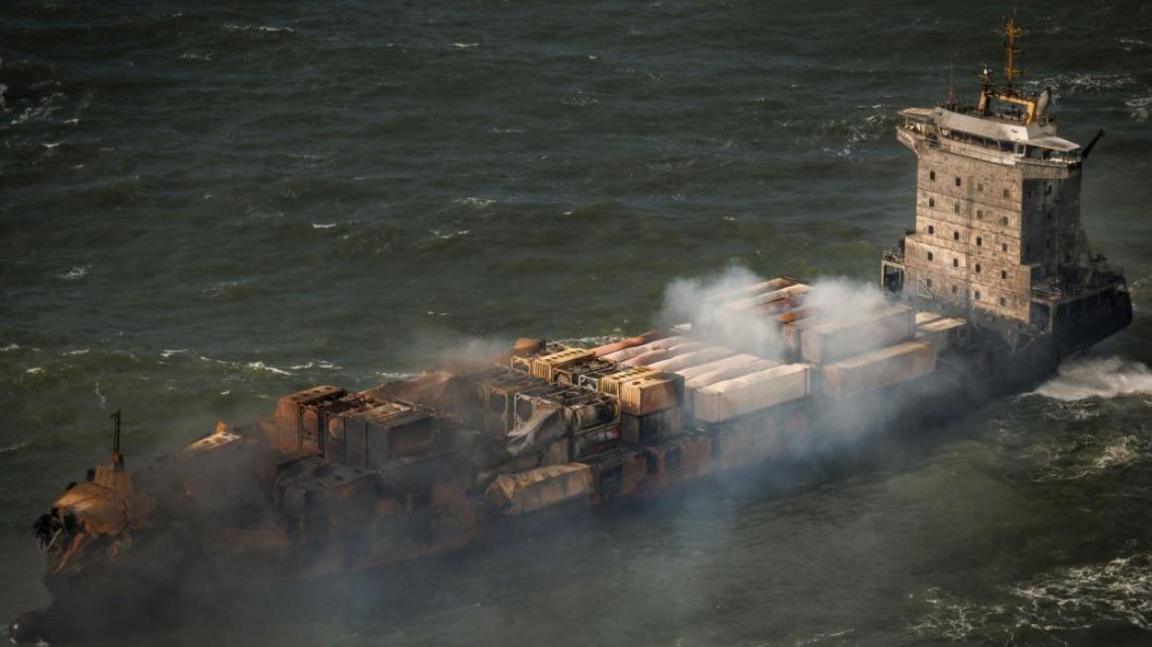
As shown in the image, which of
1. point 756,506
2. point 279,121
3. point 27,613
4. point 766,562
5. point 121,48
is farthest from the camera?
point 121,48

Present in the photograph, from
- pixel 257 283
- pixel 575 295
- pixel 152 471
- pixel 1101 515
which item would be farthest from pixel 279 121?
pixel 1101 515

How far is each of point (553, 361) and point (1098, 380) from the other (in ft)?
114

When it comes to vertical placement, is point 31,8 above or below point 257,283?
above

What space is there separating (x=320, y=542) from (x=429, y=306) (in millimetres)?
36014

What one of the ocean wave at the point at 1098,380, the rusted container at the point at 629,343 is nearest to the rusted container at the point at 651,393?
the rusted container at the point at 629,343

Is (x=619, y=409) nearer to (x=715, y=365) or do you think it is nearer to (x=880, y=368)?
(x=715, y=365)

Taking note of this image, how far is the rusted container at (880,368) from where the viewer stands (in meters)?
106

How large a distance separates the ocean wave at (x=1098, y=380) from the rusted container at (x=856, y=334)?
1028 cm

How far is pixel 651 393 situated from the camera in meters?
99.9

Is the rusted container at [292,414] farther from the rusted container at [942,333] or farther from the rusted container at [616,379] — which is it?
the rusted container at [942,333]

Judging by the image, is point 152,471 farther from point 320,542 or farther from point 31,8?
point 31,8

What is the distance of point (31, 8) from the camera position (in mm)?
171375

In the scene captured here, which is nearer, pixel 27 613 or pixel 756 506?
pixel 27 613

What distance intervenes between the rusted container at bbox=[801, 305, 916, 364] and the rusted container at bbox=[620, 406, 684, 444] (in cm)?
978
